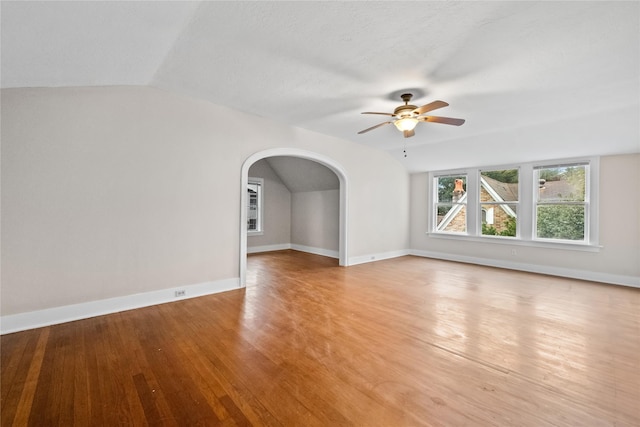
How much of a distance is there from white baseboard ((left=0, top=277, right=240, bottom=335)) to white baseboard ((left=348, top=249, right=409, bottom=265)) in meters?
2.99

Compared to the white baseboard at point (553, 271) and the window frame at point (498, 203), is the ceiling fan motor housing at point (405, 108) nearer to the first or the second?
the window frame at point (498, 203)

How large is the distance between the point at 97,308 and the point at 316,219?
529 cm

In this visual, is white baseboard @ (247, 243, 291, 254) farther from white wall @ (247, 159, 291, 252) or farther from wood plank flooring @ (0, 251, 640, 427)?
wood plank flooring @ (0, 251, 640, 427)

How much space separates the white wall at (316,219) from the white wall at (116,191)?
10.1ft

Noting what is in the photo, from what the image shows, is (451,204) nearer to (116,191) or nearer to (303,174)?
(303,174)

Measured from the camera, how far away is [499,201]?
607 cm

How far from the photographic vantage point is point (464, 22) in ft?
6.81

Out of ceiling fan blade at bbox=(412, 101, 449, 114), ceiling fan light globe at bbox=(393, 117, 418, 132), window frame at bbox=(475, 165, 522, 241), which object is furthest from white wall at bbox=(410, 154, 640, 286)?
ceiling fan blade at bbox=(412, 101, 449, 114)

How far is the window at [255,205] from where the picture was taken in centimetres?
791

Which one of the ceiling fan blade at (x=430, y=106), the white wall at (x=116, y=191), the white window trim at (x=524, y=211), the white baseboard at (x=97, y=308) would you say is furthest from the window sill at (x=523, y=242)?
the white baseboard at (x=97, y=308)

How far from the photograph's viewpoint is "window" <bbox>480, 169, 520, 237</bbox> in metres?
5.88

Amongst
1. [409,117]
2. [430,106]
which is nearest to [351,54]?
[430,106]

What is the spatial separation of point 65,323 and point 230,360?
6.90 feet

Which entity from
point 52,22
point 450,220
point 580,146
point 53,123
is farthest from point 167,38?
point 450,220
